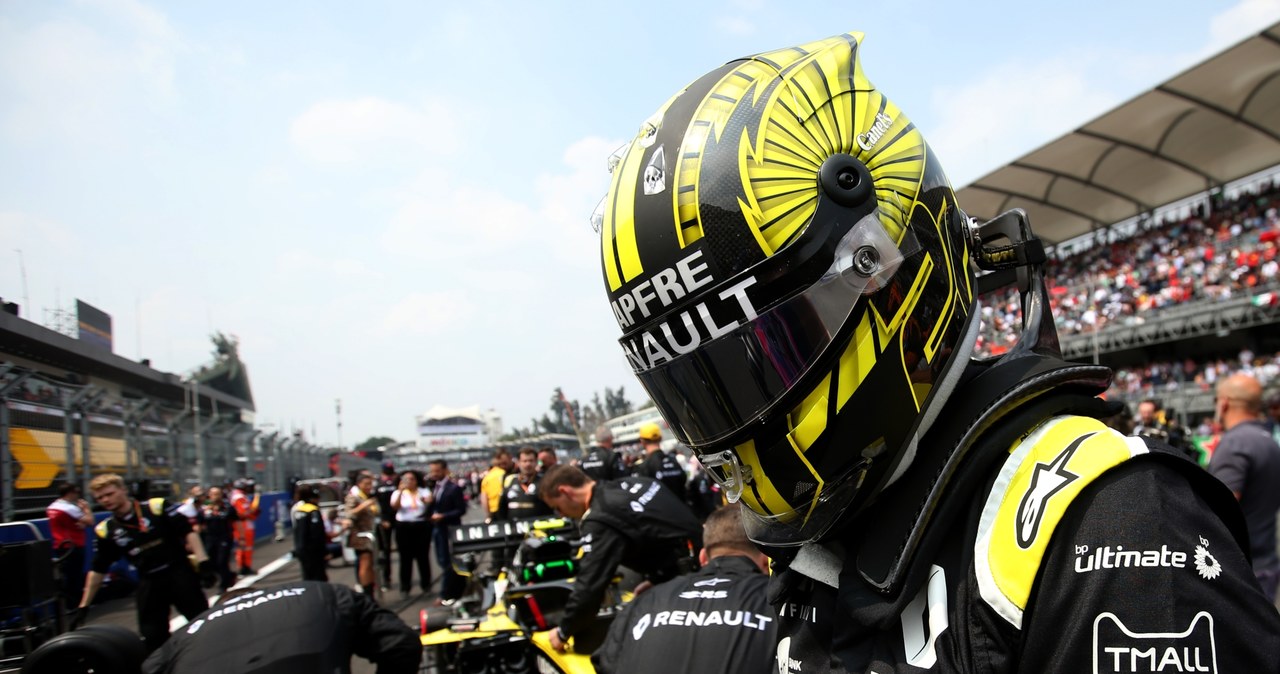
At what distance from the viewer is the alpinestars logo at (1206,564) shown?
772 millimetres

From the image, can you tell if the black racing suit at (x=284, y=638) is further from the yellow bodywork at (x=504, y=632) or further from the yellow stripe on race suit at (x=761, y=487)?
the yellow stripe on race suit at (x=761, y=487)

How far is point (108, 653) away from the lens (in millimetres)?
2420

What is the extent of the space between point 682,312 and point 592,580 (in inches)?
123

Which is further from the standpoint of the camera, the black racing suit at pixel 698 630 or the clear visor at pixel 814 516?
the black racing suit at pixel 698 630

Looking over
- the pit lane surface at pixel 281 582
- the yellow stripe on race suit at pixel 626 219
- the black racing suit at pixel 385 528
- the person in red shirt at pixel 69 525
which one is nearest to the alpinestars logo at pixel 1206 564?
the yellow stripe on race suit at pixel 626 219

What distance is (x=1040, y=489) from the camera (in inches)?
34.1

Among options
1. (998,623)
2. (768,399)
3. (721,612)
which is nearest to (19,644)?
(721,612)

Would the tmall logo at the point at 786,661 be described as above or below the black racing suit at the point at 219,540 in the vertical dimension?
above

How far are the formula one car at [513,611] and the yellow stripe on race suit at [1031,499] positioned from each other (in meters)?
3.18

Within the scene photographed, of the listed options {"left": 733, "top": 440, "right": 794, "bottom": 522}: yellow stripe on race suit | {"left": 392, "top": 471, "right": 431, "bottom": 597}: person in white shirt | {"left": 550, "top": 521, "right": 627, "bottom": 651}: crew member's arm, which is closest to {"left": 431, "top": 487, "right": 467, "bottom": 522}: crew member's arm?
{"left": 392, "top": 471, "right": 431, "bottom": 597}: person in white shirt

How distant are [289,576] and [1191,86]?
20714mm

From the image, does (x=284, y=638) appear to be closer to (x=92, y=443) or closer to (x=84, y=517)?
(x=84, y=517)

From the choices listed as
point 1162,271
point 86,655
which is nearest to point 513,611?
point 86,655

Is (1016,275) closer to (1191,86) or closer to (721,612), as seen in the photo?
(721,612)
